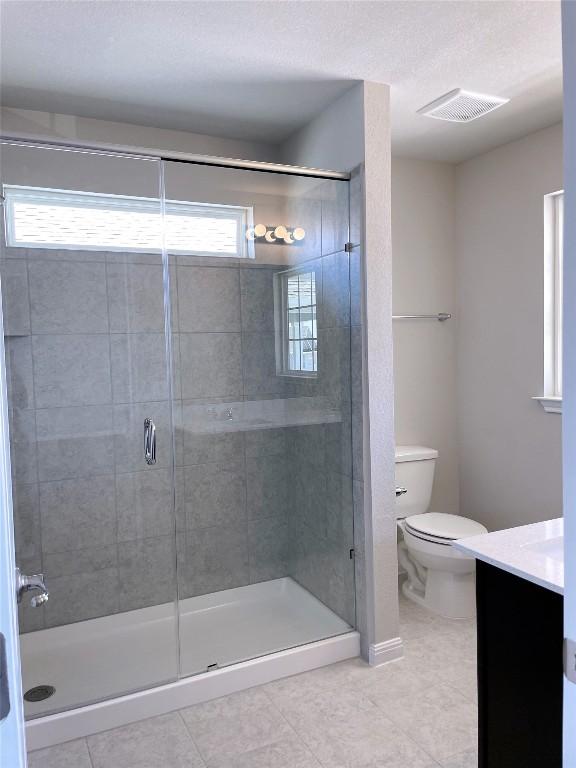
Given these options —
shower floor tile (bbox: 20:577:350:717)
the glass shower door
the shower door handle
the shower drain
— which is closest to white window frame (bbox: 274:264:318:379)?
the glass shower door

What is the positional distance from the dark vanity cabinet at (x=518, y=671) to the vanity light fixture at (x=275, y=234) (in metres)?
1.71

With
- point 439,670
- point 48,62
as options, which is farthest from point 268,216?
point 439,670

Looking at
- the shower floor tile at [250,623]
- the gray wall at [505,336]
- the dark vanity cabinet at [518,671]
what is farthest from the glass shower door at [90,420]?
the gray wall at [505,336]

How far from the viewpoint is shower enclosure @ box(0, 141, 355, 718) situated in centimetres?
241

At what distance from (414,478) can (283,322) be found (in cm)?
121

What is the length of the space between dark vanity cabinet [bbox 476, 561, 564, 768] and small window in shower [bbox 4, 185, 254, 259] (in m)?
1.80

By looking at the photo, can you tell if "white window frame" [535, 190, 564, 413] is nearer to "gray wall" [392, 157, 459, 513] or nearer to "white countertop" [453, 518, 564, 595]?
"gray wall" [392, 157, 459, 513]

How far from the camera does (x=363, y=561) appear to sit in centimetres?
262

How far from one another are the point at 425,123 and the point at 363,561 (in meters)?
2.15

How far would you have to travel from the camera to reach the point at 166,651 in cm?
247

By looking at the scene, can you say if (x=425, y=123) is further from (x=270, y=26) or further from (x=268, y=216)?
(x=270, y=26)

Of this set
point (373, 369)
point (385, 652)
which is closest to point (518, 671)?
point (385, 652)

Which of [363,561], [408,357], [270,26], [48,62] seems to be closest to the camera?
[270,26]

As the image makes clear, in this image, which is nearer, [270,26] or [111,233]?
[270,26]
